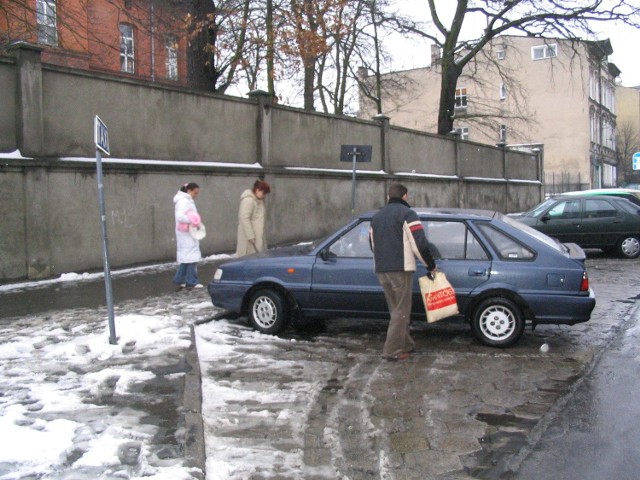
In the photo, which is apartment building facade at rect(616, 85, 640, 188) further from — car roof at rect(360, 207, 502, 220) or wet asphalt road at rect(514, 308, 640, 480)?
wet asphalt road at rect(514, 308, 640, 480)

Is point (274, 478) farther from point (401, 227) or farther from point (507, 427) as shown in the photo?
point (401, 227)

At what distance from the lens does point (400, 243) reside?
677 centimetres

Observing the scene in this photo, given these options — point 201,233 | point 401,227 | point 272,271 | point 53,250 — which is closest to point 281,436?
point 401,227

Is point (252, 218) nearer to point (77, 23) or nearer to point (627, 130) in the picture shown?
point (77, 23)

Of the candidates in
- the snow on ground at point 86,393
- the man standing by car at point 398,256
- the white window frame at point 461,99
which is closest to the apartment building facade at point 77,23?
the snow on ground at point 86,393

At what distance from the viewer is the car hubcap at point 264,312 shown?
8031 millimetres

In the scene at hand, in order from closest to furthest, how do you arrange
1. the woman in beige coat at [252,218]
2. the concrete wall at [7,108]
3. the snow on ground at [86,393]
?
the snow on ground at [86,393], the woman in beige coat at [252,218], the concrete wall at [7,108]

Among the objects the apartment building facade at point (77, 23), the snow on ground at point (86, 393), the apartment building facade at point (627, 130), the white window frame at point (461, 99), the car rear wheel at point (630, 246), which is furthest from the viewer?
the apartment building facade at point (627, 130)

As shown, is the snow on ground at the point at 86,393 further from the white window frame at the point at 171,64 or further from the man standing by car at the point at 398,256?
the white window frame at the point at 171,64

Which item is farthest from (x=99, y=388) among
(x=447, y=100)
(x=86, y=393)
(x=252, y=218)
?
(x=447, y=100)

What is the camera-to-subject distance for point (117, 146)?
13211mm

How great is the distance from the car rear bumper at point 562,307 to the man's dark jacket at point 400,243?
1255 mm

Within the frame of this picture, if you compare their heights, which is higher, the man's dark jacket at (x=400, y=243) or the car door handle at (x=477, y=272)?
the man's dark jacket at (x=400, y=243)

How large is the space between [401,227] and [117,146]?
812 cm
